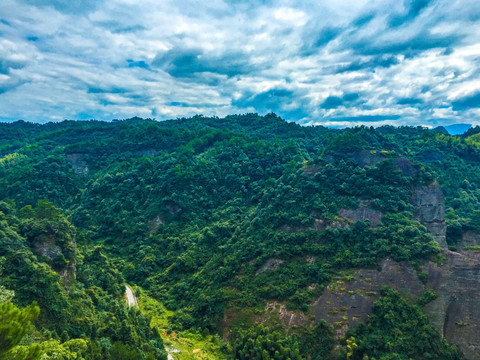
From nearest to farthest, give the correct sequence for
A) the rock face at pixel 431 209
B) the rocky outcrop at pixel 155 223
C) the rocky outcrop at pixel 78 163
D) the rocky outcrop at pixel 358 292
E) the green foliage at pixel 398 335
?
1. the green foliage at pixel 398 335
2. the rocky outcrop at pixel 358 292
3. the rock face at pixel 431 209
4. the rocky outcrop at pixel 155 223
5. the rocky outcrop at pixel 78 163

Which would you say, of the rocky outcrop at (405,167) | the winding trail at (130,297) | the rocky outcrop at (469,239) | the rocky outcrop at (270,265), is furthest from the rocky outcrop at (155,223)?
the rocky outcrop at (469,239)

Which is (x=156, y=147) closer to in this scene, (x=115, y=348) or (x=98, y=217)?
(x=98, y=217)

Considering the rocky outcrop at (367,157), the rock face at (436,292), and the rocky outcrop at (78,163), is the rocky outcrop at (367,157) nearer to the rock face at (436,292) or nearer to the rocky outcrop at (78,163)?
the rock face at (436,292)

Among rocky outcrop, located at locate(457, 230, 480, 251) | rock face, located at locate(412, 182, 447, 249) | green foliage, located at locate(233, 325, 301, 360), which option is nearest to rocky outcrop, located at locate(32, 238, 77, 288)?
green foliage, located at locate(233, 325, 301, 360)

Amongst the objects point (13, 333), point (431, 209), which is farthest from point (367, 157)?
point (13, 333)

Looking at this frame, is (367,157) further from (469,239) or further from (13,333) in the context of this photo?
(13,333)
